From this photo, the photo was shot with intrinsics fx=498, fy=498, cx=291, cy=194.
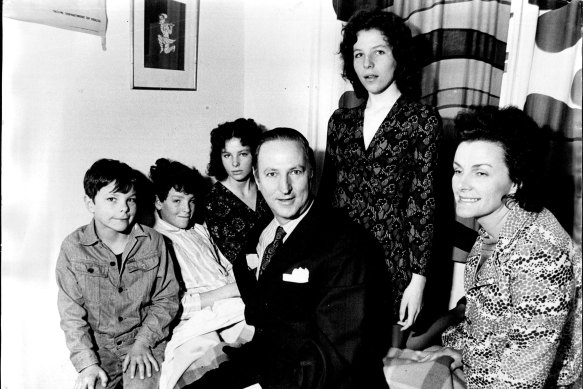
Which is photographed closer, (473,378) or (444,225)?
(473,378)

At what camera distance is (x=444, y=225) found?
2.29 meters

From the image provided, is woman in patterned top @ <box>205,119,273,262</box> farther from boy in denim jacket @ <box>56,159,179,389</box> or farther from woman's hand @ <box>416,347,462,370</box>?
woman's hand @ <box>416,347,462,370</box>

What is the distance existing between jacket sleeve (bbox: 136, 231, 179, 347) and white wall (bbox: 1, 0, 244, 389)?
15.8 inches

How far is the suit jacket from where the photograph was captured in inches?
56.8

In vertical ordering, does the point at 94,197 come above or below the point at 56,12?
below

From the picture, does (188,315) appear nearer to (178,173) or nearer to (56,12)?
(178,173)

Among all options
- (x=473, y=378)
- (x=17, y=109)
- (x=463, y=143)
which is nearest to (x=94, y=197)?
(x=17, y=109)

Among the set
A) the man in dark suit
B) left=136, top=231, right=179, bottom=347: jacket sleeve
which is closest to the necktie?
the man in dark suit

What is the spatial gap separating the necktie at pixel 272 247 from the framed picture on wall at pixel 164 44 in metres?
1.18

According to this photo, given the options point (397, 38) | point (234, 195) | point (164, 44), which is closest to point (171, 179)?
point (234, 195)

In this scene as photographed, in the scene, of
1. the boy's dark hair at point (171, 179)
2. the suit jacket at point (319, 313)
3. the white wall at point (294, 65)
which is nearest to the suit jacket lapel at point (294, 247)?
the suit jacket at point (319, 313)

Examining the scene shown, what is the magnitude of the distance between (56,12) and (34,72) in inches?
10.0

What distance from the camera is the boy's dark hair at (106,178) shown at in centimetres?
204

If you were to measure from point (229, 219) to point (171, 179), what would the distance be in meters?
0.36
